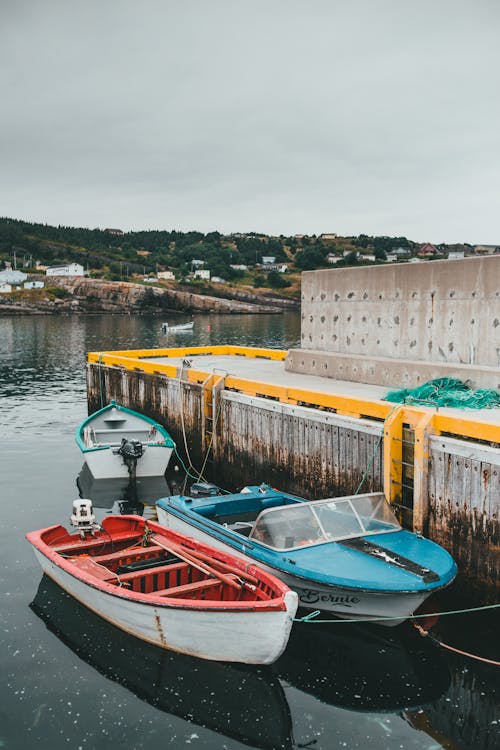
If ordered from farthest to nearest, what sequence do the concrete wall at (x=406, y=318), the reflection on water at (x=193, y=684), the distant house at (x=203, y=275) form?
the distant house at (x=203, y=275) < the concrete wall at (x=406, y=318) < the reflection on water at (x=193, y=684)

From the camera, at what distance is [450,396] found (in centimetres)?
1421

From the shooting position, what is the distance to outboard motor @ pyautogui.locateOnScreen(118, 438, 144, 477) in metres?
20.0

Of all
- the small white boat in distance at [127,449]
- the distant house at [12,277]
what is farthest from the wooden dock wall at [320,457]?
the distant house at [12,277]

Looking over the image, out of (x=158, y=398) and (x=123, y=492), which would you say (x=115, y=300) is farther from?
(x=123, y=492)

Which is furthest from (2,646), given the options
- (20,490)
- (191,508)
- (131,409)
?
(131,409)

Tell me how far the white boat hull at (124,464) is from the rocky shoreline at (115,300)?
12271 centimetres

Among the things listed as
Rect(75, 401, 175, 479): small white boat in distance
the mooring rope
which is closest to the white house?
Rect(75, 401, 175, 479): small white boat in distance

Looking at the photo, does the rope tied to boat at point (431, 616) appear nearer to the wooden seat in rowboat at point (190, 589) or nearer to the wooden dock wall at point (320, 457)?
the wooden dock wall at point (320, 457)

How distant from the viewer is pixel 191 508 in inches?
541

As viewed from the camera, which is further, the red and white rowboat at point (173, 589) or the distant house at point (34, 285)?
the distant house at point (34, 285)

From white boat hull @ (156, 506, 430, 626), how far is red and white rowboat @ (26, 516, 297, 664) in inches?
31.4

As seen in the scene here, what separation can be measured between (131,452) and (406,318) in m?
8.98

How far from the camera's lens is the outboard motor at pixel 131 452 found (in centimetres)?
1995

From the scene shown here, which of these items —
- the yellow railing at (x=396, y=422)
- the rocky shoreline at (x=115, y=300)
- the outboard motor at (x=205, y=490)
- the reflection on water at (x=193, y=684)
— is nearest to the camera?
the reflection on water at (x=193, y=684)
